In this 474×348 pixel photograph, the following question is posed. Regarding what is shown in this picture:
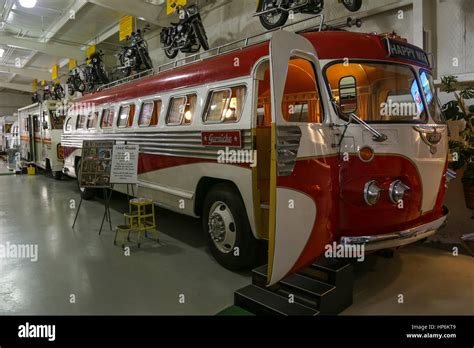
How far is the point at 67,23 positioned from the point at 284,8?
9.53 meters

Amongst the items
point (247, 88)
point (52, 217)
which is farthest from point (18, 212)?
point (247, 88)

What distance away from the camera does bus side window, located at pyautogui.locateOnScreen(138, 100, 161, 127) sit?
567 centimetres

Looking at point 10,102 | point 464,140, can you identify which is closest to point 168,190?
point 464,140

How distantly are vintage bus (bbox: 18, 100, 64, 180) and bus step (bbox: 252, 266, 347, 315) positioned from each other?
10.1 metres

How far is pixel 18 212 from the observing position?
7.50 metres

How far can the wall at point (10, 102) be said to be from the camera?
28.7 metres

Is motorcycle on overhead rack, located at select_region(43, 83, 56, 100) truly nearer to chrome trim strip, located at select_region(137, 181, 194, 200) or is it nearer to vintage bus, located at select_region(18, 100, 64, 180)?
vintage bus, located at select_region(18, 100, 64, 180)

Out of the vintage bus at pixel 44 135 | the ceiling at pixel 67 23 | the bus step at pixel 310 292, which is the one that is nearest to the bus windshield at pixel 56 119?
the vintage bus at pixel 44 135

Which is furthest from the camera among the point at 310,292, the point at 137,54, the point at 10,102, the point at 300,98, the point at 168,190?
the point at 10,102

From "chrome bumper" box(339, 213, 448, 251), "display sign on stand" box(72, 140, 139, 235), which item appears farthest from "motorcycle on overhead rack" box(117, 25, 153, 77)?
"chrome bumper" box(339, 213, 448, 251)

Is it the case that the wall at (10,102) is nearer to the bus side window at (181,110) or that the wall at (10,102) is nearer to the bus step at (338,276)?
the bus side window at (181,110)

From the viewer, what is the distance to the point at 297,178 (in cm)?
296

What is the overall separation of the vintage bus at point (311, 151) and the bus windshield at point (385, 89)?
0.04 ft

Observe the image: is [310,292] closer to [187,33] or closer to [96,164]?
[96,164]
